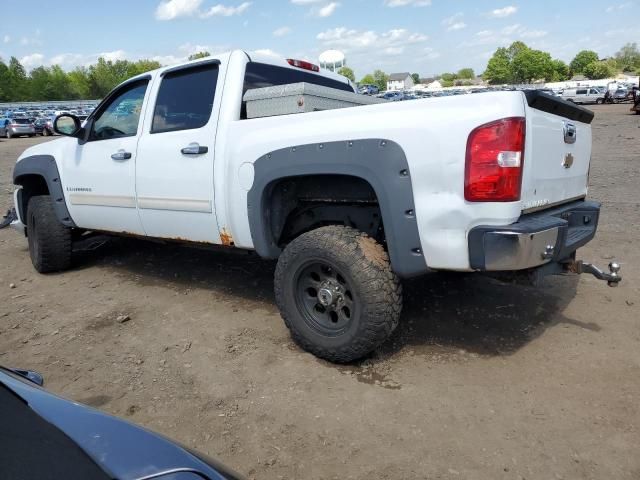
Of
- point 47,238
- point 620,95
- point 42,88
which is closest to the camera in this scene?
point 47,238

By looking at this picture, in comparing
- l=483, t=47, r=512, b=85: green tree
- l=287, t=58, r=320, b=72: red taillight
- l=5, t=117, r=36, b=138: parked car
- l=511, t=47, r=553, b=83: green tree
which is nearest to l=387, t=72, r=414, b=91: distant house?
l=483, t=47, r=512, b=85: green tree

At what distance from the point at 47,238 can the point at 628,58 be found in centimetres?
16119

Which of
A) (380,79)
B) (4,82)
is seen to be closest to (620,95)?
(4,82)

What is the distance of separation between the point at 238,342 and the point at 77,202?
8.00ft

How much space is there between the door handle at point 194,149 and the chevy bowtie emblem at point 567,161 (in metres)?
2.39

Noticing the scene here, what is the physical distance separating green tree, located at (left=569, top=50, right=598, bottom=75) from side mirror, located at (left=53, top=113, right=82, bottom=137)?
13744 centimetres

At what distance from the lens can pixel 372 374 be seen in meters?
3.07

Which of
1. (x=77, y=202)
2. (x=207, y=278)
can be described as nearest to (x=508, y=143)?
(x=207, y=278)

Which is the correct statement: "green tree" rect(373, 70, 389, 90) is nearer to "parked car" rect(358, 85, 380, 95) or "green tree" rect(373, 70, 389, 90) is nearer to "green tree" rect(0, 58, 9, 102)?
"green tree" rect(0, 58, 9, 102)

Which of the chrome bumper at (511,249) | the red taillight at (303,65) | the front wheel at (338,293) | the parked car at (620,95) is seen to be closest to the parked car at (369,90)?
the red taillight at (303,65)

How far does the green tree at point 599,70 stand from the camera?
357ft

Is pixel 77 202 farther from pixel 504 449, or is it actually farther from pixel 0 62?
pixel 0 62

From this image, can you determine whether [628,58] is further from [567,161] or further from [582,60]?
[567,161]

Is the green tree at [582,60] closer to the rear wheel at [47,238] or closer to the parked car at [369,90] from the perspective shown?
the parked car at [369,90]
